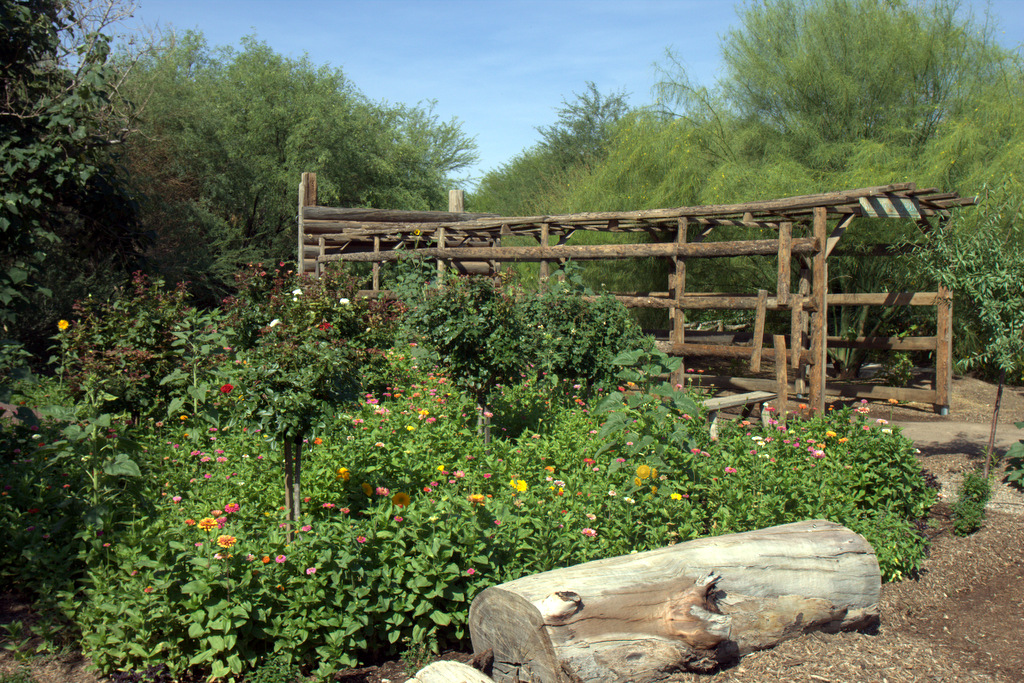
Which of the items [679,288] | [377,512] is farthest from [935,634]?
[679,288]

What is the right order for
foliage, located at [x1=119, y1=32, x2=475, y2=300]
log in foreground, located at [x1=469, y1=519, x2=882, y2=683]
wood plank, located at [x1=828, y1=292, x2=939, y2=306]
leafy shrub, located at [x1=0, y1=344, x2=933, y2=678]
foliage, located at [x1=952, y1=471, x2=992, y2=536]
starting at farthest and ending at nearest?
foliage, located at [x1=119, y1=32, x2=475, y2=300] < wood plank, located at [x1=828, y1=292, x2=939, y2=306] < foliage, located at [x1=952, y1=471, x2=992, y2=536] < leafy shrub, located at [x1=0, y1=344, x2=933, y2=678] < log in foreground, located at [x1=469, y1=519, x2=882, y2=683]

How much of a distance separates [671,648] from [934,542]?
10.3ft

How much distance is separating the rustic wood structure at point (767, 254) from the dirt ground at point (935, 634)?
5.98 ft

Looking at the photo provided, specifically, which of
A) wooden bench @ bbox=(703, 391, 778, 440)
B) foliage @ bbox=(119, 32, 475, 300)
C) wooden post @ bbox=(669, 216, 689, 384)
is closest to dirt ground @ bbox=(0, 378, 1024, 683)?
wooden bench @ bbox=(703, 391, 778, 440)

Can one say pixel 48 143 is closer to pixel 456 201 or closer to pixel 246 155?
pixel 456 201

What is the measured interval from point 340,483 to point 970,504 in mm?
4659

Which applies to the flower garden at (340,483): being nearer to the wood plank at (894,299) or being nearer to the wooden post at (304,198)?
the wood plank at (894,299)

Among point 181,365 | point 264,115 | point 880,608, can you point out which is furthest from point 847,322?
point 264,115

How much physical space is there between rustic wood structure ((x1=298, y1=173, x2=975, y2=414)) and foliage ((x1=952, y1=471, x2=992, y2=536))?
4.64 ft

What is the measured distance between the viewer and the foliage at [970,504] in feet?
17.6

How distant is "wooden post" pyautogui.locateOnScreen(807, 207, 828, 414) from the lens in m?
7.86

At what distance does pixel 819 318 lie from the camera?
7957 mm

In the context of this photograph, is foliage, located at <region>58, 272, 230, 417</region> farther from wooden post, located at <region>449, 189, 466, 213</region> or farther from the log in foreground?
wooden post, located at <region>449, 189, 466, 213</region>

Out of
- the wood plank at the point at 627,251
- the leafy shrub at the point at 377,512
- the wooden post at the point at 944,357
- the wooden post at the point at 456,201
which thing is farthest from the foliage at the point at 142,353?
the wooden post at the point at 456,201
